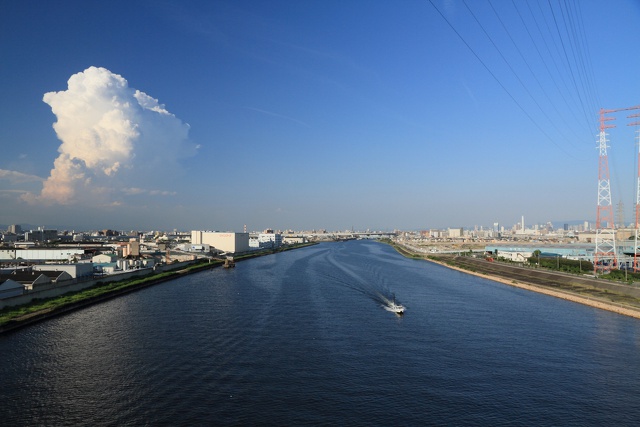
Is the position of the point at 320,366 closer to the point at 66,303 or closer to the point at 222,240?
the point at 66,303

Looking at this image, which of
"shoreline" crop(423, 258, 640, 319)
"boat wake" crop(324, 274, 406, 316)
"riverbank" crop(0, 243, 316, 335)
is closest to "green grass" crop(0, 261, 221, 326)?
"riverbank" crop(0, 243, 316, 335)

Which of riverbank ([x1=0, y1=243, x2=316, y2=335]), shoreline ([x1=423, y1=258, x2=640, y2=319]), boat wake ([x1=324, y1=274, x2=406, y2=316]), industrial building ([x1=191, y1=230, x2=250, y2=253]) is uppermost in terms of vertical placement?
industrial building ([x1=191, y1=230, x2=250, y2=253])

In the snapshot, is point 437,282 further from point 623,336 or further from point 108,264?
point 108,264

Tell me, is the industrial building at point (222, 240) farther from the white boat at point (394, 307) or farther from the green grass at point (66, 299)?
the white boat at point (394, 307)

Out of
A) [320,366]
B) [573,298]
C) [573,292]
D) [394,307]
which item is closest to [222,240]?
[394,307]

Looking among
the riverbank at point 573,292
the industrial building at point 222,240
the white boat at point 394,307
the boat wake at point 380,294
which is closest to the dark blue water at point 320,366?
the white boat at point 394,307

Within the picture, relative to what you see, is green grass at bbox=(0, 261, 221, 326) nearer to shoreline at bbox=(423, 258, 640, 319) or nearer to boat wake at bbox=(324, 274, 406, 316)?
boat wake at bbox=(324, 274, 406, 316)

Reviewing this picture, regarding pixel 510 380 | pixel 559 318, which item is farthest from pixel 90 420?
pixel 559 318

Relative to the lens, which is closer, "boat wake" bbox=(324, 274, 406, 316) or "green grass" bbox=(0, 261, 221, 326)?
"green grass" bbox=(0, 261, 221, 326)
